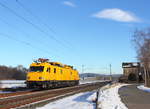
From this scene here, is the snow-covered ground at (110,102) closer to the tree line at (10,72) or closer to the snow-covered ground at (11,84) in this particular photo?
the snow-covered ground at (11,84)

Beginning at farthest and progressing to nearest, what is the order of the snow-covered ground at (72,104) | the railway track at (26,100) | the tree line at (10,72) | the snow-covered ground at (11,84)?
the tree line at (10,72), the snow-covered ground at (11,84), the railway track at (26,100), the snow-covered ground at (72,104)

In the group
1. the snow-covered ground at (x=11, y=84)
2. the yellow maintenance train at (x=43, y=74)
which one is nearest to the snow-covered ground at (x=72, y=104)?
the yellow maintenance train at (x=43, y=74)

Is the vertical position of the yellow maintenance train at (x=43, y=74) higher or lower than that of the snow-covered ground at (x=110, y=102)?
higher

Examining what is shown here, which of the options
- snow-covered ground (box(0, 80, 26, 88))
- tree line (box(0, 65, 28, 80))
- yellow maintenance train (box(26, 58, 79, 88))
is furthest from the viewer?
tree line (box(0, 65, 28, 80))

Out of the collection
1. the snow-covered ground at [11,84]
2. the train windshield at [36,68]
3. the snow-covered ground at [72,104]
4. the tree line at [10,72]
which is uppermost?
the tree line at [10,72]

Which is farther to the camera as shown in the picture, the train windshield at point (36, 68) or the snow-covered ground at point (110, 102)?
the train windshield at point (36, 68)

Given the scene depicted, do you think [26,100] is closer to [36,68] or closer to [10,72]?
[36,68]

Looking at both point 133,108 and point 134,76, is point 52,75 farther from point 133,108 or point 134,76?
point 134,76

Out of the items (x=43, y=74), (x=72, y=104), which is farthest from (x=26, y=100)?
(x=43, y=74)

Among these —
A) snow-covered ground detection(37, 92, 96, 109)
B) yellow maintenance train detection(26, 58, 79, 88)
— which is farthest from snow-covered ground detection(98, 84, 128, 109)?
yellow maintenance train detection(26, 58, 79, 88)

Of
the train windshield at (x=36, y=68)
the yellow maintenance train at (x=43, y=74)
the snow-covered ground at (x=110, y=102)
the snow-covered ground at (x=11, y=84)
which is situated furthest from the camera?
the snow-covered ground at (x=11, y=84)

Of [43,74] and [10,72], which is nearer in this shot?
[43,74]

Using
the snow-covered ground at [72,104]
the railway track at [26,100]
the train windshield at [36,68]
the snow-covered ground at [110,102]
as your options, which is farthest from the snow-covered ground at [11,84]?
the snow-covered ground at [110,102]

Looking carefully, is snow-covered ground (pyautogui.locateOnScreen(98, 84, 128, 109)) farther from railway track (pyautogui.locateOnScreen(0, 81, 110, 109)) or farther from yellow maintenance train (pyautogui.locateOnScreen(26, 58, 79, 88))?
yellow maintenance train (pyautogui.locateOnScreen(26, 58, 79, 88))
